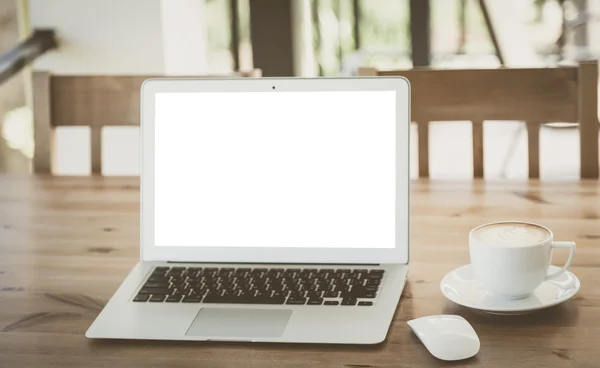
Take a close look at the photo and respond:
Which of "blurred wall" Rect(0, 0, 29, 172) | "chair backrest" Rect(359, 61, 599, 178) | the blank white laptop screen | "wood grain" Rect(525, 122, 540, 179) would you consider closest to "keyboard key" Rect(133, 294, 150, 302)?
the blank white laptop screen

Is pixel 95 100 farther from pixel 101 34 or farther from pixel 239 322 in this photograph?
pixel 101 34

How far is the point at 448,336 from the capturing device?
705 mm

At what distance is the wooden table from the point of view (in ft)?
2.37

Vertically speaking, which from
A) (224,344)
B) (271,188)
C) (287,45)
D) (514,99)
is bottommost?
(224,344)

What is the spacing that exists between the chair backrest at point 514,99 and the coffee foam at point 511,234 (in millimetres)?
642

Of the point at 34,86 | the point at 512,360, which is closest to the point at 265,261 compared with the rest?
the point at 512,360

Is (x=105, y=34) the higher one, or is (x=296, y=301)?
(x=105, y=34)

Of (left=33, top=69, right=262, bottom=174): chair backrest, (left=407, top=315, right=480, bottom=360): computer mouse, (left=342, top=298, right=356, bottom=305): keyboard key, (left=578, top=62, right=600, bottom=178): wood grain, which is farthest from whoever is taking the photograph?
(left=33, top=69, right=262, bottom=174): chair backrest

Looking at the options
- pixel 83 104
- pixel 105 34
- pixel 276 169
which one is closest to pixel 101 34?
pixel 105 34

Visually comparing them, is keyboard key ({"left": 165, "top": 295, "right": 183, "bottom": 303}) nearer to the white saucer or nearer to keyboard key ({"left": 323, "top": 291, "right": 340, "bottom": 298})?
keyboard key ({"left": 323, "top": 291, "right": 340, "bottom": 298})

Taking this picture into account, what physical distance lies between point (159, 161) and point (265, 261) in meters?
0.18

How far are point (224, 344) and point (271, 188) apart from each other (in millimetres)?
253

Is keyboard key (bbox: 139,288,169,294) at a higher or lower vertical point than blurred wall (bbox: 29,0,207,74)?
lower

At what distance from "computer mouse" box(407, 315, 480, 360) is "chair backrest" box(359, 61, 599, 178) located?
30.3 inches
